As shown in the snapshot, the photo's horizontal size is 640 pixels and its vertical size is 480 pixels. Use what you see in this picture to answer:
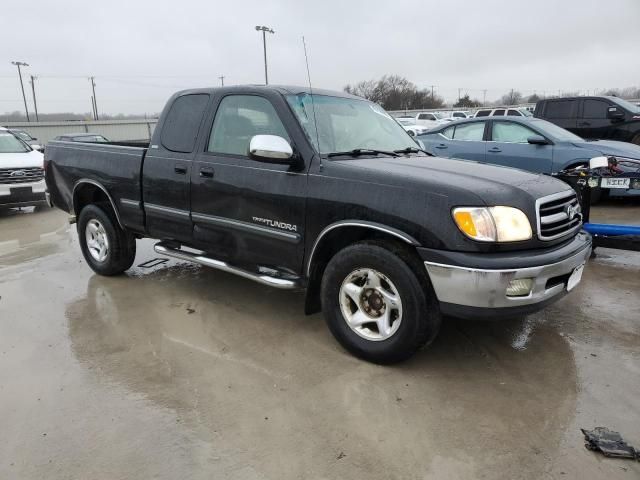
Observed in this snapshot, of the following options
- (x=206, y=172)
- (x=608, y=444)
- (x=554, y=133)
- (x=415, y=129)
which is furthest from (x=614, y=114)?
(x=415, y=129)

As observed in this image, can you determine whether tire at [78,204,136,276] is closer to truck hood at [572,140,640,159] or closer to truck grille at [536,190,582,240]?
truck grille at [536,190,582,240]

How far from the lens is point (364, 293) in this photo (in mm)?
3277

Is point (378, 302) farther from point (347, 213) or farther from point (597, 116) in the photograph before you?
point (597, 116)

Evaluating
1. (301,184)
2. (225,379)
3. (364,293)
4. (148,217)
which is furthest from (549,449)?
(148,217)

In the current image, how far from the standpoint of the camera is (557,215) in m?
3.11

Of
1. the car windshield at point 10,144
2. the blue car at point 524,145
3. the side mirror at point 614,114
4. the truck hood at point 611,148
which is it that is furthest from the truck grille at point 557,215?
the car windshield at point 10,144

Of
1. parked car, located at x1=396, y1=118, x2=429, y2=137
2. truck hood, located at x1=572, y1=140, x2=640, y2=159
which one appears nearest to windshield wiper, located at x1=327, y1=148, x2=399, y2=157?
truck hood, located at x1=572, y1=140, x2=640, y2=159

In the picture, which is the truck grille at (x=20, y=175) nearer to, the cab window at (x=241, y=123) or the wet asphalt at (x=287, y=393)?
the wet asphalt at (x=287, y=393)

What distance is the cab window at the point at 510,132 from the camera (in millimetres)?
8352

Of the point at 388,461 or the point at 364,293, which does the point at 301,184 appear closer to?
the point at 364,293

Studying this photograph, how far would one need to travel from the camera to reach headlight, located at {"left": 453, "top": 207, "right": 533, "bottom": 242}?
110 inches

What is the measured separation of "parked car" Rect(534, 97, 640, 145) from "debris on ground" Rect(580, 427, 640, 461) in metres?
9.74

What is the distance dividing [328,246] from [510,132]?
635 cm

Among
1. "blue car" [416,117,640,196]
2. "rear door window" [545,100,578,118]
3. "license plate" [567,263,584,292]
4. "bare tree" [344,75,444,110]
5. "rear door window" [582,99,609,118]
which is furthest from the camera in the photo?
"bare tree" [344,75,444,110]
